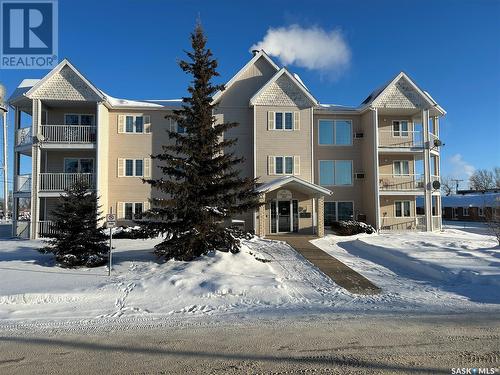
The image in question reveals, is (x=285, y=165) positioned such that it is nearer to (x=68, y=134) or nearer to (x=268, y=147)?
(x=268, y=147)

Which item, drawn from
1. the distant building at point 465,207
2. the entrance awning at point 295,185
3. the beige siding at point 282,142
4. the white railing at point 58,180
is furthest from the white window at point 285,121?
the distant building at point 465,207

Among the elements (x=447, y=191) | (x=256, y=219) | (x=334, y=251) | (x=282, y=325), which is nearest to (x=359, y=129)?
(x=256, y=219)

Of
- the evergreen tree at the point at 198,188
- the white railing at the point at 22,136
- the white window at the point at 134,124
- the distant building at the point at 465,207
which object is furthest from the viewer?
the distant building at the point at 465,207

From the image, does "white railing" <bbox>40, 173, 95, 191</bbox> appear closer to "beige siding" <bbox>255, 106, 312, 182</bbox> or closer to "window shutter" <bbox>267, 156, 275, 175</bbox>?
"beige siding" <bbox>255, 106, 312, 182</bbox>

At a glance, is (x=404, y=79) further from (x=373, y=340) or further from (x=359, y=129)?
(x=373, y=340)

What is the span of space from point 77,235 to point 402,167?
2196cm

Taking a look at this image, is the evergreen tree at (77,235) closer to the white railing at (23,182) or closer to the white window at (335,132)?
the white railing at (23,182)

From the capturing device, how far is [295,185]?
22.8 m

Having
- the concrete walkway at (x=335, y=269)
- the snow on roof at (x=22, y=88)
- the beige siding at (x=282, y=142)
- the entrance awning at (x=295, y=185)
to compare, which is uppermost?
the snow on roof at (x=22, y=88)

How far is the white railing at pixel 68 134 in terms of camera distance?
75.2 feet

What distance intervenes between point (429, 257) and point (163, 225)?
9998 millimetres

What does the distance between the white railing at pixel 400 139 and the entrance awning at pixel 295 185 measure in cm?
653

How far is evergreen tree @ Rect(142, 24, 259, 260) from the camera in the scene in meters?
13.4

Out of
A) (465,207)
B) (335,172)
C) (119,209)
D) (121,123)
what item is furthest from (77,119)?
(465,207)
